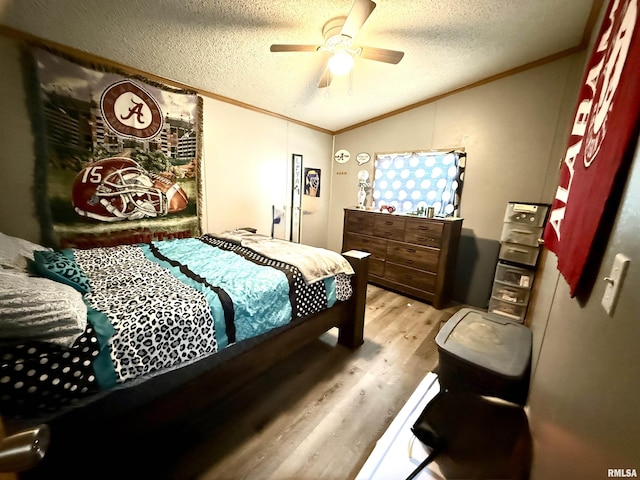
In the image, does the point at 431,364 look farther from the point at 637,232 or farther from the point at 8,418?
the point at 8,418

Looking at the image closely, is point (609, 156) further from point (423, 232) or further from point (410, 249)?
point (410, 249)

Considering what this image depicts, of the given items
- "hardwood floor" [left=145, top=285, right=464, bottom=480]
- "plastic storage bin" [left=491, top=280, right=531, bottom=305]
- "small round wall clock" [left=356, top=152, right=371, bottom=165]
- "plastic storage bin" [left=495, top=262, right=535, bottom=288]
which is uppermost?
"small round wall clock" [left=356, top=152, right=371, bottom=165]

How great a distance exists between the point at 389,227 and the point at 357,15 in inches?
85.1

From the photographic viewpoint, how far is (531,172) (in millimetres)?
2504

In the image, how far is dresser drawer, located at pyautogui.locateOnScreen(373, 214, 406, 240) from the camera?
9.90 ft

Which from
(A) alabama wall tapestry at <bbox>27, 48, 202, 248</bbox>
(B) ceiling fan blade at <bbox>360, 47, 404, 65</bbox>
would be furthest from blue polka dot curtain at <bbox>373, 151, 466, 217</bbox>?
(A) alabama wall tapestry at <bbox>27, 48, 202, 248</bbox>

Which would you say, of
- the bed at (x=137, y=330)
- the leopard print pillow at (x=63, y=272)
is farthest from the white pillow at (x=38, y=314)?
the leopard print pillow at (x=63, y=272)

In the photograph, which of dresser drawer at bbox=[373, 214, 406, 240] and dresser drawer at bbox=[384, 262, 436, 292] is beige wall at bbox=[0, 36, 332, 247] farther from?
dresser drawer at bbox=[384, 262, 436, 292]

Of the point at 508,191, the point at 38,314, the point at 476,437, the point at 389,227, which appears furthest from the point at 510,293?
the point at 38,314

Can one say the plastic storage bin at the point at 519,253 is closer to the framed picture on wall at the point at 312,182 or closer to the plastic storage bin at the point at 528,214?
the plastic storage bin at the point at 528,214

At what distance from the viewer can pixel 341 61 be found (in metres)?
1.76

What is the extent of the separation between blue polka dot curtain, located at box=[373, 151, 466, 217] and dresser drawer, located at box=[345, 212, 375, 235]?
49 cm

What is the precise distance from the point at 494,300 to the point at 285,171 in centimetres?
315

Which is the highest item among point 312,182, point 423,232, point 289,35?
point 289,35
